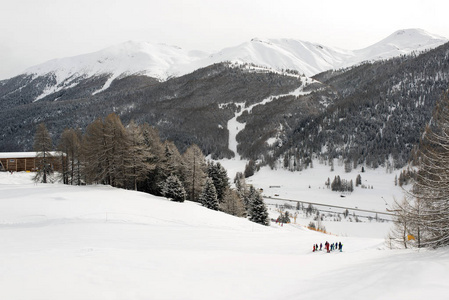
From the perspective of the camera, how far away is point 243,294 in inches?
285

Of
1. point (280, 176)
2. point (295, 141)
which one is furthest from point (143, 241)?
point (295, 141)

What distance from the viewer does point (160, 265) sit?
981 cm

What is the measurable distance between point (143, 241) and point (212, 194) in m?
21.8

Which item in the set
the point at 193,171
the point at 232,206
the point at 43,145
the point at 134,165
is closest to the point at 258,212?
the point at 232,206

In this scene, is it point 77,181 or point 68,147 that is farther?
point 77,181

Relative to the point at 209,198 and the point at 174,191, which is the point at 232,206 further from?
the point at 174,191

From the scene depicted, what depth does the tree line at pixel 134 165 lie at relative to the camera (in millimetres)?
32094

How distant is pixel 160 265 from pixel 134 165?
24864 mm

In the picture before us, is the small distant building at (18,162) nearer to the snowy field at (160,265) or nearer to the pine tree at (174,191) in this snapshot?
the pine tree at (174,191)

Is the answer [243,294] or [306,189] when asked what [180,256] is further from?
[306,189]

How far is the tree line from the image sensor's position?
32094mm

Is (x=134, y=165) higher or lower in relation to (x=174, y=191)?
higher

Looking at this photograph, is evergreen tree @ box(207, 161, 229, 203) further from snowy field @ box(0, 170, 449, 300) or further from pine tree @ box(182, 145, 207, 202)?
snowy field @ box(0, 170, 449, 300)

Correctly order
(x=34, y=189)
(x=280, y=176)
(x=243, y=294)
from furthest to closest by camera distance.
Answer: (x=280, y=176) → (x=34, y=189) → (x=243, y=294)
